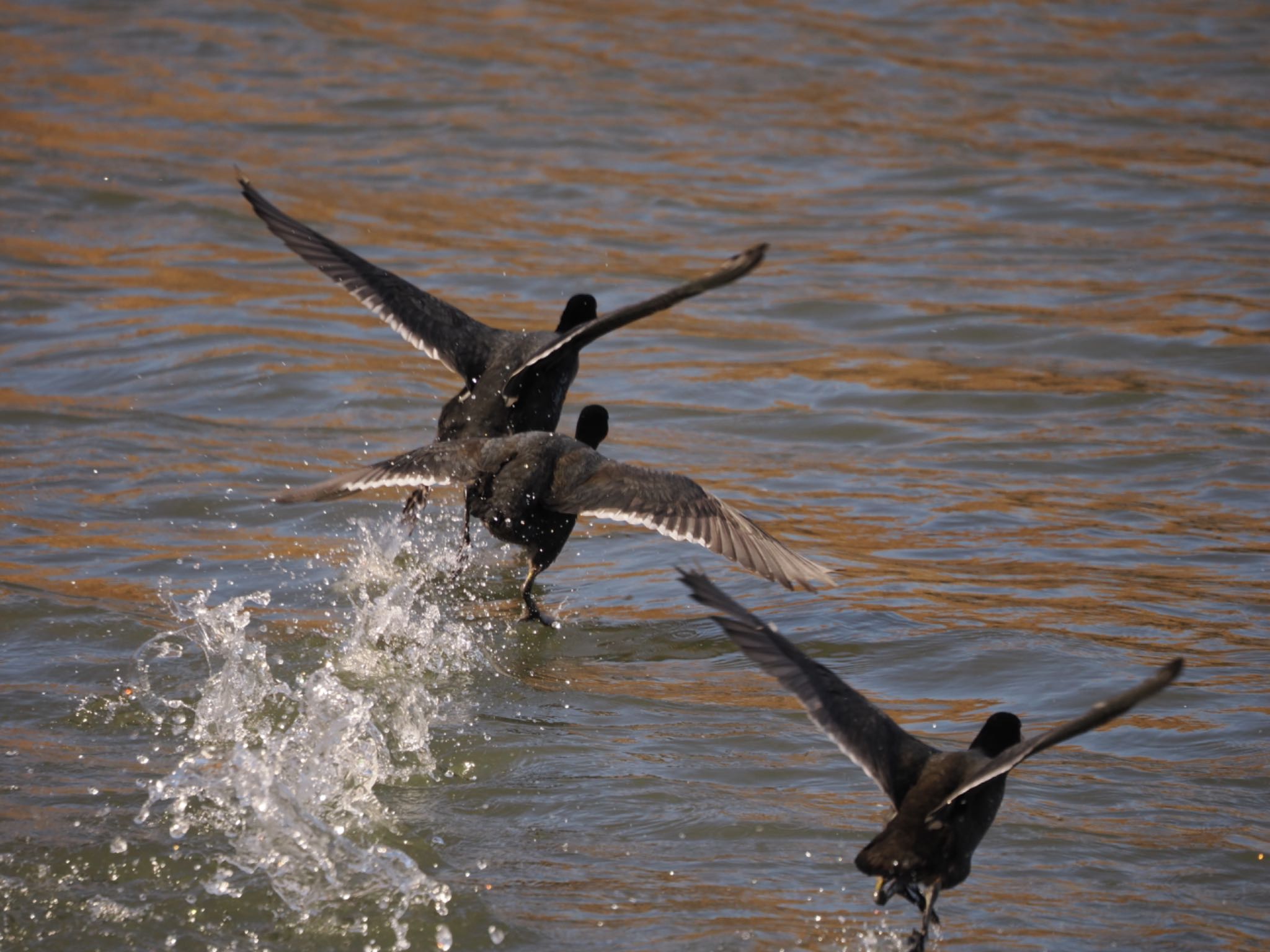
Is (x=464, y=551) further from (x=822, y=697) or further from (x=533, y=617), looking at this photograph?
(x=822, y=697)

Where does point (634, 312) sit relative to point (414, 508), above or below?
above

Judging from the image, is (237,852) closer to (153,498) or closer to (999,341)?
(153,498)

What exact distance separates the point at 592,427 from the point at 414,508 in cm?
89

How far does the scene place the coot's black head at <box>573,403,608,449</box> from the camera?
6984mm

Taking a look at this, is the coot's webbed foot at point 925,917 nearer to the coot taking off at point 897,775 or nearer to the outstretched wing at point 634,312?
the coot taking off at point 897,775

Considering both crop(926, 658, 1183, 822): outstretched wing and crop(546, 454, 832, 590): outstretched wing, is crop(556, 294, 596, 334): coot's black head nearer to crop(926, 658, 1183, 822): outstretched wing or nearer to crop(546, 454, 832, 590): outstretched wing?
crop(546, 454, 832, 590): outstretched wing

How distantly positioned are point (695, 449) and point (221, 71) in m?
9.15

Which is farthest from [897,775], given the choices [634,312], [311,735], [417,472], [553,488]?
[417,472]

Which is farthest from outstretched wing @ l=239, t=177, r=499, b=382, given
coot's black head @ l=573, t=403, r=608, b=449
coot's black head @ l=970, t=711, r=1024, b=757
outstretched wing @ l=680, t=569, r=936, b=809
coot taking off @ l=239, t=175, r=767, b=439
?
coot's black head @ l=970, t=711, r=1024, b=757

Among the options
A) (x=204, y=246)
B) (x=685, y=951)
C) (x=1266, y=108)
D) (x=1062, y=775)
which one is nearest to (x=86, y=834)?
(x=685, y=951)

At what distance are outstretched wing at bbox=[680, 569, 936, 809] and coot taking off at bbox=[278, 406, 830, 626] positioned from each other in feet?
5.27

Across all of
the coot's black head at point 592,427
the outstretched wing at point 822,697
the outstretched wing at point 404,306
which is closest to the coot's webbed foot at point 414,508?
the outstretched wing at point 404,306

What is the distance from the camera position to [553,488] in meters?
6.09

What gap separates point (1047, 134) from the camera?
1481 cm
